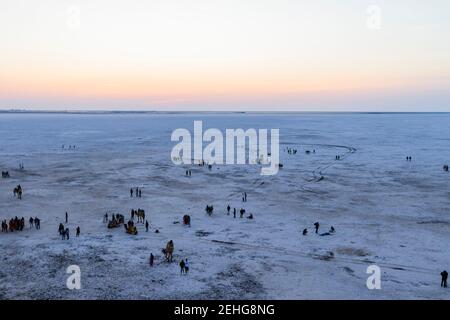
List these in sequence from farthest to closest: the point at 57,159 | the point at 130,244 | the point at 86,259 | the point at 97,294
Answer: the point at 57,159 → the point at 130,244 → the point at 86,259 → the point at 97,294

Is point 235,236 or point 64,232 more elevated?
point 64,232

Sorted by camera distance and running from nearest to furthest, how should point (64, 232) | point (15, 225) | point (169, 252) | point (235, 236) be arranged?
point (169, 252)
point (64, 232)
point (235, 236)
point (15, 225)

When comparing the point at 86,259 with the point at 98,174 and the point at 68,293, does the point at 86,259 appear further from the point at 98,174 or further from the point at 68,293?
the point at 98,174

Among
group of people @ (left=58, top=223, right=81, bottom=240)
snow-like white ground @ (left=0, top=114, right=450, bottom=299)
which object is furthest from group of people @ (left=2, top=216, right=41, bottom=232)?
group of people @ (left=58, top=223, right=81, bottom=240)

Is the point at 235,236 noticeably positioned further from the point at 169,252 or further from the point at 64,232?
the point at 64,232

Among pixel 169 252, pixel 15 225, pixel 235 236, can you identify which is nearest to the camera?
pixel 169 252

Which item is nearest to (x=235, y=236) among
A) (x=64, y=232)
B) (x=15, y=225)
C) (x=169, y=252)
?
(x=169, y=252)

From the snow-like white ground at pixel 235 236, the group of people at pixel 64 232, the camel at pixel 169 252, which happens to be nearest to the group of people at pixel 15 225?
the snow-like white ground at pixel 235 236

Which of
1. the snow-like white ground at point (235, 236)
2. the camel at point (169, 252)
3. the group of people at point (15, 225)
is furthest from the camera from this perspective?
the group of people at point (15, 225)

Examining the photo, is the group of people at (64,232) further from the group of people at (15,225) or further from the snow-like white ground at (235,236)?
the group of people at (15,225)
